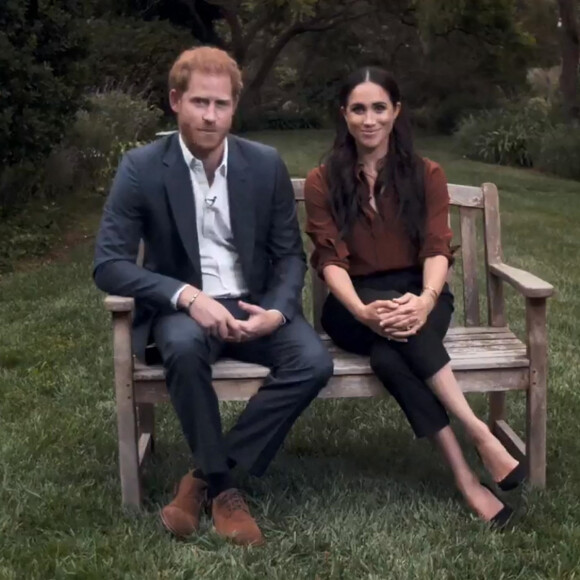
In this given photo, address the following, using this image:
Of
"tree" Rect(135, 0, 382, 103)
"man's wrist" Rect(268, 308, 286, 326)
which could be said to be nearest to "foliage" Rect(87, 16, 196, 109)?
"tree" Rect(135, 0, 382, 103)

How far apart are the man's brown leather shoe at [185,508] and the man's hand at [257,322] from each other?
550 millimetres

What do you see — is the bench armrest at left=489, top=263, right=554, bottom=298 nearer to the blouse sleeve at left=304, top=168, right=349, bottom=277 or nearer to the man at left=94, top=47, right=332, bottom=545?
the blouse sleeve at left=304, top=168, right=349, bottom=277

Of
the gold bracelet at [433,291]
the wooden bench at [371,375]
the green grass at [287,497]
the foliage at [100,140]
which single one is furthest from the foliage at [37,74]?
the gold bracelet at [433,291]

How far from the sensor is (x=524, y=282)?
389 centimetres

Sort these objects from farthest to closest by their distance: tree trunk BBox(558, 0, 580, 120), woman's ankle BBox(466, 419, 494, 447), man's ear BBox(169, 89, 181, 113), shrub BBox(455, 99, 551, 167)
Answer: shrub BBox(455, 99, 551, 167) < tree trunk BBox(558, 0, 580, 120) < man's ear BBox(169, 89, 181, 113) < woman's ankle BBox(466, 419, 494, 447)

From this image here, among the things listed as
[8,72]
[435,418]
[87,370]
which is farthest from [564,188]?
[435,418]

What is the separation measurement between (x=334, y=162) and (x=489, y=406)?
1.49 m

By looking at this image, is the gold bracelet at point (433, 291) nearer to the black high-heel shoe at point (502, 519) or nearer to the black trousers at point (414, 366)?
the black trousers at point (414, 366)

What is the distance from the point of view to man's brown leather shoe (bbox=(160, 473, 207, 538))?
3531 mm

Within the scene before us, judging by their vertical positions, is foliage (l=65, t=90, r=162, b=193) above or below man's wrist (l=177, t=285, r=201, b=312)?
below

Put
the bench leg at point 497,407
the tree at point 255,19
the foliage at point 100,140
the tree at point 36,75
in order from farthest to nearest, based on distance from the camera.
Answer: the tree at point 255,19, the foliage at point 100,140, the tree at point 36,75, the bench leg at point 497,407

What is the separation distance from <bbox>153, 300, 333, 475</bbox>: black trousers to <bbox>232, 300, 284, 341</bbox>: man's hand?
7 cm

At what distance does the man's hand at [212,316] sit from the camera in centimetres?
357

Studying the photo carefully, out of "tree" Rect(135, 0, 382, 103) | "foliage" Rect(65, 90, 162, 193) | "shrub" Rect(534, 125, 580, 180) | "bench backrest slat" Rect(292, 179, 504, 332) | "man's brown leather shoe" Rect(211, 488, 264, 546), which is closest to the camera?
"man's brown leather shoe" Rect(211, 488, 264, 546)
